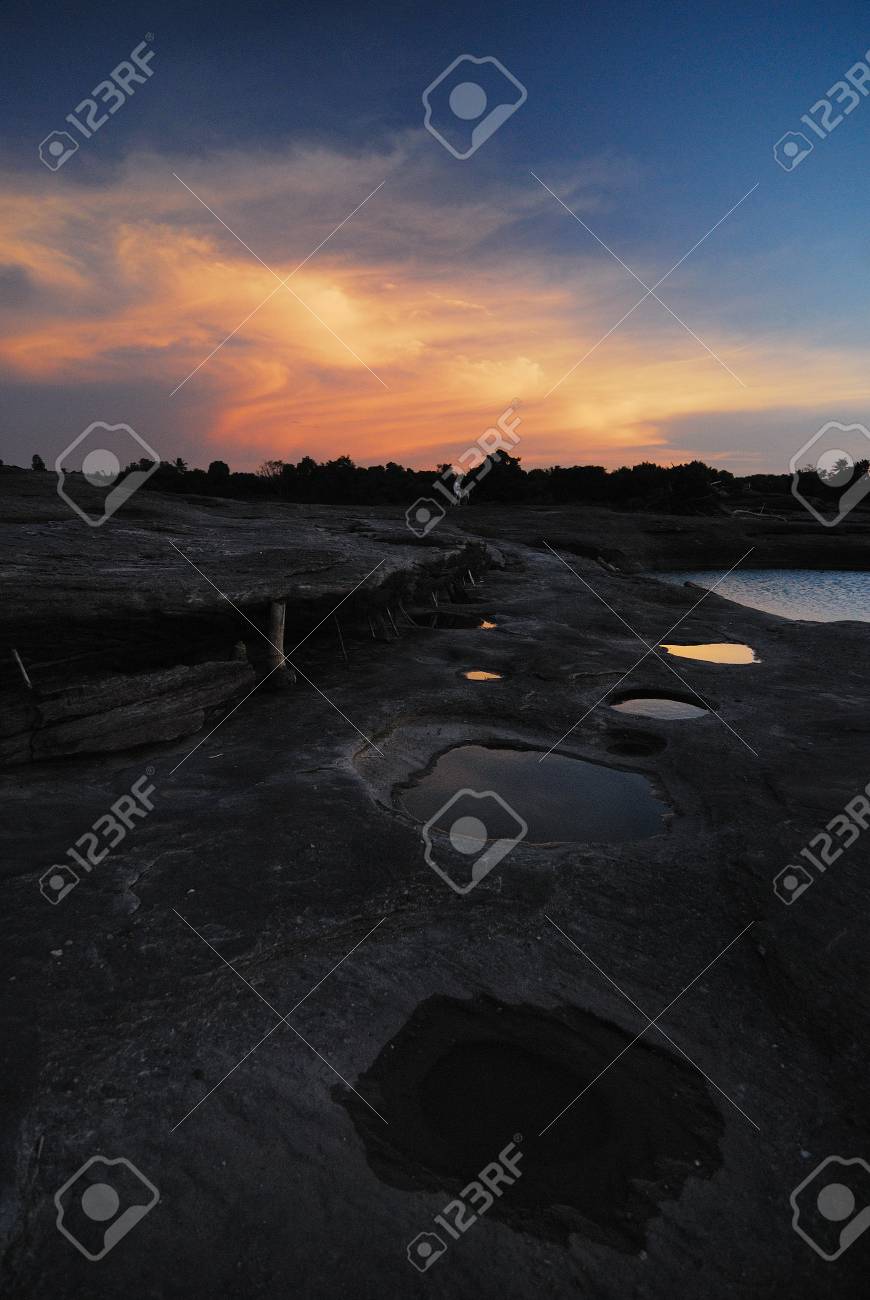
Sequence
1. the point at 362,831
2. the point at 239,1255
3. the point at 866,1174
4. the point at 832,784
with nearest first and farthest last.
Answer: the point at 239,1255 < the point at 866,1174 < the point at 362,831 < the point at 832,784

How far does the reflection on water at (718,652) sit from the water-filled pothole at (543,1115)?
12.3m

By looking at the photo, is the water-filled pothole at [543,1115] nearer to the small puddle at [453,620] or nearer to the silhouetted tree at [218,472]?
the small puddle at [453,620]

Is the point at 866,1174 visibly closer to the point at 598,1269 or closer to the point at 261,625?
the point at 598,1269

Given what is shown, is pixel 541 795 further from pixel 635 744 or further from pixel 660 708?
pixel 660 708

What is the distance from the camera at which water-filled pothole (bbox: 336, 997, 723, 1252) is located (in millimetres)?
3625

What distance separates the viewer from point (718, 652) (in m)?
17.1

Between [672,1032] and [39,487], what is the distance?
101 ft

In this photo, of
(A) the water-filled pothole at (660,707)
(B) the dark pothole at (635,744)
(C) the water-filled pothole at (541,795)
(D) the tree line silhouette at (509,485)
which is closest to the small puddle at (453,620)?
(A) the water-filled pothole at (660,707)

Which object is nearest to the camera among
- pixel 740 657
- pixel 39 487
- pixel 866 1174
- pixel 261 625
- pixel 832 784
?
pixel 866 1174

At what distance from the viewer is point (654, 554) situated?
47.7 meters

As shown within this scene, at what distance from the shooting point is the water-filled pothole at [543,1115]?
3.62m

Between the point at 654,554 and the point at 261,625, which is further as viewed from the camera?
the point at 654,554

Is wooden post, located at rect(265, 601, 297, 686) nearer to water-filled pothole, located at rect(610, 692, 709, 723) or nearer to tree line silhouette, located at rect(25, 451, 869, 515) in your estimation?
water-filled pothole, located at rect(610, 692, 709, 723)

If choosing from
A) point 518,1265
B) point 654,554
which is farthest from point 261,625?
point 654,554
